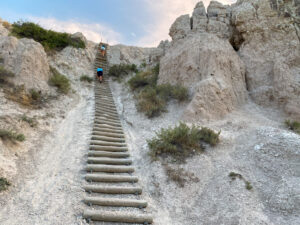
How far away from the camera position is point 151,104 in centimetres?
897

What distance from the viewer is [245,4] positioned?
1069 centimetres

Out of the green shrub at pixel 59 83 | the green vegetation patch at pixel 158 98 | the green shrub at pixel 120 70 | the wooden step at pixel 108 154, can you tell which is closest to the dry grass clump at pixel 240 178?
the wooden step at pixel 108 154

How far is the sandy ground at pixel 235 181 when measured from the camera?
13.2 feet

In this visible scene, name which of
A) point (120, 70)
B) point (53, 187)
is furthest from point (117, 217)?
point (120, 70)

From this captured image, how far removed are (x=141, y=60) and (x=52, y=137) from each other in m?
13.4

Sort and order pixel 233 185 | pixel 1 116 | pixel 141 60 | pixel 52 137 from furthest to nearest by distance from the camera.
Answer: pixel 141 60
pixel 52 137
pixel 1 116
pixel 233 185

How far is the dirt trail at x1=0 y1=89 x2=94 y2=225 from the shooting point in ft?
11.9

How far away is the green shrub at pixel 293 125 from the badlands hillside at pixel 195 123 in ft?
0.59

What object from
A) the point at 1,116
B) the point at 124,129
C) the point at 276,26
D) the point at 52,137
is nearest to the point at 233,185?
the point at 124,129

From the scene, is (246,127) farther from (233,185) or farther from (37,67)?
(37,67)

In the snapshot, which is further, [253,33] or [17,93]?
[253,33]

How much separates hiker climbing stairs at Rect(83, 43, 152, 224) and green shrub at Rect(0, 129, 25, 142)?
1.86 meters

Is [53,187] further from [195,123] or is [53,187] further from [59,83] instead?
[59,83]

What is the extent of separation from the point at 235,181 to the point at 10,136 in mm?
5717
